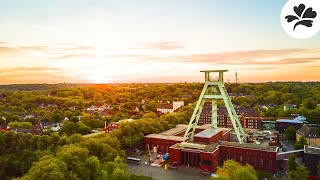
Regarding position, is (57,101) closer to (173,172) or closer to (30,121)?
(30,121)

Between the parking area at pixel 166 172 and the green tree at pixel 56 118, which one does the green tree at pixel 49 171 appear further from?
the green tree at pixel 56 118

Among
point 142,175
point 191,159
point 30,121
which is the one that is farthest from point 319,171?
point 30,121

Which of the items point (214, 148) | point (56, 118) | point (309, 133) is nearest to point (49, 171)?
point (214, 148)

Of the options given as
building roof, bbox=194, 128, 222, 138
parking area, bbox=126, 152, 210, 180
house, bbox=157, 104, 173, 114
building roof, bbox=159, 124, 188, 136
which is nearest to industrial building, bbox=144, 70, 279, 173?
building roof, bbox=194, 128, 222, 138

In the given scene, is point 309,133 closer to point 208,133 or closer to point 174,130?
point 208,133

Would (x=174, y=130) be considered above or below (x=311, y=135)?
below

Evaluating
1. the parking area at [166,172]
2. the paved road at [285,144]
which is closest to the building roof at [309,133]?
the paved road at [285,144]

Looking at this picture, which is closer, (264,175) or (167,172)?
(264,175)

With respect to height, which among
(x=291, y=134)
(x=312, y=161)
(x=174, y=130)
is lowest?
(x=291, y=134)

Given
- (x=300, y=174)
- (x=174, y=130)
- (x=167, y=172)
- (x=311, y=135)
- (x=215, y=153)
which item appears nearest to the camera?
(x=300, y=174)
